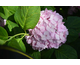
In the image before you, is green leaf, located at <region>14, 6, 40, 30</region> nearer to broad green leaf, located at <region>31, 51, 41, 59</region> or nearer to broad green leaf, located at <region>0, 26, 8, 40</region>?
broad green leaf, located at <region>0, 26, 8, 40</region>

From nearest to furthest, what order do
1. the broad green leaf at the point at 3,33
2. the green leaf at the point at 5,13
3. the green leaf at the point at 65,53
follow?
the broad green leaf at the point at 3,33 → the green leaf at the point at 5,13 → the green leaf at the point at 65,53

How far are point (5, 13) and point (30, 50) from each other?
31cm

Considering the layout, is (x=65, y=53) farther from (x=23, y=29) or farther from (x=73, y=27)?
(x=23, y=29)

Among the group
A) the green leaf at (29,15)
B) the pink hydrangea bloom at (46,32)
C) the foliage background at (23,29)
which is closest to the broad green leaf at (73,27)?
the foliage background at (23,29)

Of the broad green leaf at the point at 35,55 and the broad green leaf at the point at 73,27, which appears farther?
the broad green leaf at the point at 73,27

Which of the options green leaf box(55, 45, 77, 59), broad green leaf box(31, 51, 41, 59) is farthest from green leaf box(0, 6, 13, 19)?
green leaf box(55, 45, 77, 59)

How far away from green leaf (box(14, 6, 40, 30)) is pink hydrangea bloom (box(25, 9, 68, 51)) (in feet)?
0.18

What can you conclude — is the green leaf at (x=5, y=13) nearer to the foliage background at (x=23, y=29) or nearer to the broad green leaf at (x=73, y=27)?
the foliage background at (x=23, y=29)

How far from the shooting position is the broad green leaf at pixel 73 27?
0.93 metres

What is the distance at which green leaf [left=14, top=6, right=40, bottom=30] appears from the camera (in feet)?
1.91

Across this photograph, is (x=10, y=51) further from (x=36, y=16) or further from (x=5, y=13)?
(x=5, y=13)

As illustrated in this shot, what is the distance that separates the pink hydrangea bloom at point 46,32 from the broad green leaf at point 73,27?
0.26 meters

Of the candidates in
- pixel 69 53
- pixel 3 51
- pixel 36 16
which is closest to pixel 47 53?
pixel 69 53

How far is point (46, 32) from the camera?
0.64 m
